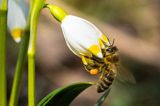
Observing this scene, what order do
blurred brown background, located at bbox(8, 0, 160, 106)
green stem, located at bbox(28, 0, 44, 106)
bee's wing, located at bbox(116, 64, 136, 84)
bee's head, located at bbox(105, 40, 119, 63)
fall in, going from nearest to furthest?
green stem, located at bbox(28, 0, 44, 106) → bee's head, located at bbox(105, 40, 119, 63) → bee's wing, located at bbox(116, 64, 136, 84) → blurred brown background, located at bbox(8, 0, 160, 106)

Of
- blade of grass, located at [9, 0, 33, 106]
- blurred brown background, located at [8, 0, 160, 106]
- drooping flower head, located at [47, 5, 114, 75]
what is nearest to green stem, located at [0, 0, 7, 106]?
blade of grass, located at [9, 0, 33, 106]

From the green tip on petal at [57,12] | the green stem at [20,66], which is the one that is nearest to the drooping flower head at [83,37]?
the green tip on petal at [57,12]

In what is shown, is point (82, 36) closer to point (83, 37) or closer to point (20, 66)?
point (83, 37)

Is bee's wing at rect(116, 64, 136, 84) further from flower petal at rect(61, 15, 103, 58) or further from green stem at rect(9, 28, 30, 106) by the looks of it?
green stem at rect(9, 28, 30, 106)

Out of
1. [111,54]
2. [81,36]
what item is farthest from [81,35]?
[111,54]

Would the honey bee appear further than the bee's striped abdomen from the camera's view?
No

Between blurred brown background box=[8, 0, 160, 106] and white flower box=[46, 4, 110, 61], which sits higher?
white flower box=[46, 4, 110, 61]
